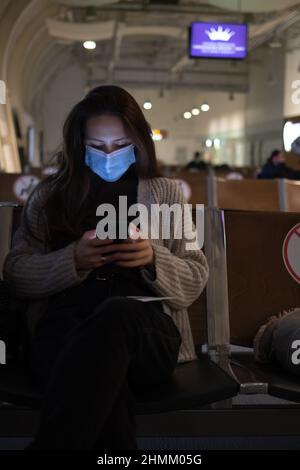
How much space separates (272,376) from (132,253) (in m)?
0.56

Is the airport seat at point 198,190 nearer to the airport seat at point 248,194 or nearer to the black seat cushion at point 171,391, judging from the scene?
the airport seat at point 248,194

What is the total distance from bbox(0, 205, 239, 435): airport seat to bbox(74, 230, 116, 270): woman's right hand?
0.28m

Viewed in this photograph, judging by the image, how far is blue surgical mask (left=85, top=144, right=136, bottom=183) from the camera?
1912 mm

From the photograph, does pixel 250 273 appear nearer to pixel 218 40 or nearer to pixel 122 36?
pixel 218 40

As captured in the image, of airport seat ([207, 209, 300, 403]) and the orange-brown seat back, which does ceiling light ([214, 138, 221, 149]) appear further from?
airport seat ([207, 209, 300, 403])

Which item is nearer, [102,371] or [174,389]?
[102,371]

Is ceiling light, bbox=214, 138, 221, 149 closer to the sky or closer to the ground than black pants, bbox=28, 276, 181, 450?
closer to the sky

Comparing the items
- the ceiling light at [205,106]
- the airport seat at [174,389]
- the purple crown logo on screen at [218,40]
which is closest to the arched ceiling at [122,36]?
the purple crown logo on screen at [218,40]

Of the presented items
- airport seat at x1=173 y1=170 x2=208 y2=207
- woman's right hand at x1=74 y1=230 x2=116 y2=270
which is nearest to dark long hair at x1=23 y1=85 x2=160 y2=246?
woman's right hand at x1=74 y1=230 x2=116 y2=270

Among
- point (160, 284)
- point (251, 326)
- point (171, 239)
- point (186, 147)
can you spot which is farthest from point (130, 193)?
A: point (186, 147)

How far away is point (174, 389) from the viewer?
1.63 m

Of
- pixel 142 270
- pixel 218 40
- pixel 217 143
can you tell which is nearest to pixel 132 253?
pixel 142 270

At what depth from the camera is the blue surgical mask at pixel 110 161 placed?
1.91 metres

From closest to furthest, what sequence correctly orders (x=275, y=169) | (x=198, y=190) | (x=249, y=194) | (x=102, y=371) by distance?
(x=102, y=371) < (x=249, y=194) < (x=198, y=190) < (x=275, y=169)
